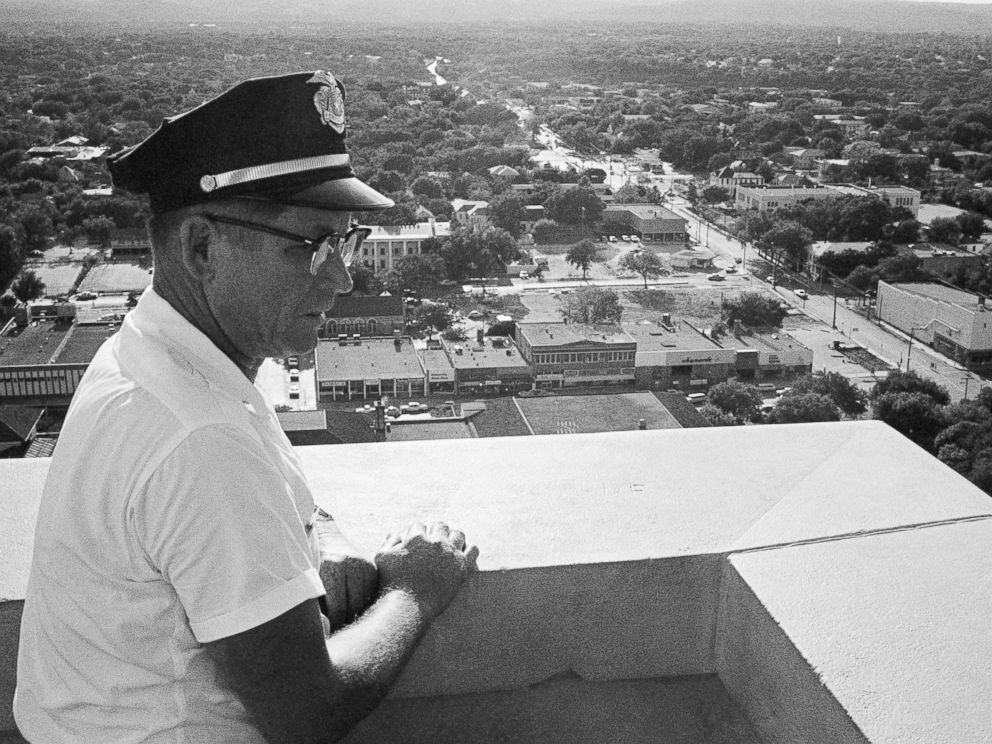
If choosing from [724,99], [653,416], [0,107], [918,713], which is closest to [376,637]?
[918,713]

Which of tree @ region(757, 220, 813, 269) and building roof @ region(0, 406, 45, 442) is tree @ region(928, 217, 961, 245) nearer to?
tree @ region(757, 220, 813, 269)

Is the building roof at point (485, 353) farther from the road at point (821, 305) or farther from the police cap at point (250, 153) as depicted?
the police cap at point (250, 153)

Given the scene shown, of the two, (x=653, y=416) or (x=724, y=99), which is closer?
(x=653, y=416)

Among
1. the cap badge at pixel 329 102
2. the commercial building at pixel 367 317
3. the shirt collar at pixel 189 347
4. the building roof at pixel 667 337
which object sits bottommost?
the building roof at pixel 667 337

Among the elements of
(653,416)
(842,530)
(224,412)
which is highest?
(224,412)

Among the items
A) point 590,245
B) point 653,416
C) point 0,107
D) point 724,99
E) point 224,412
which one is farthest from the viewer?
point 724,99

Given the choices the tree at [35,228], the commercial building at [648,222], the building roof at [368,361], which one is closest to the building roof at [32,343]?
the building roof at [368,361]

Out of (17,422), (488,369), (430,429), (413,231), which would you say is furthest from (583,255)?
(17,422)

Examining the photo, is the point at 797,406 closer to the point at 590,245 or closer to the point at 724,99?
the point at 590,245
